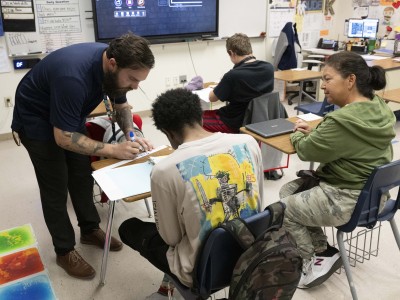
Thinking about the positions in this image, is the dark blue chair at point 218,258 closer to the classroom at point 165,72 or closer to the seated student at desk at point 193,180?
the seated student at desk at point 193,180

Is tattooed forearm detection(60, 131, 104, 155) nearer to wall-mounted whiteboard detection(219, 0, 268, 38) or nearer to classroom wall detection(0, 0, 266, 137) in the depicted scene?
classroom wall detection(0, 0, 266, 137)

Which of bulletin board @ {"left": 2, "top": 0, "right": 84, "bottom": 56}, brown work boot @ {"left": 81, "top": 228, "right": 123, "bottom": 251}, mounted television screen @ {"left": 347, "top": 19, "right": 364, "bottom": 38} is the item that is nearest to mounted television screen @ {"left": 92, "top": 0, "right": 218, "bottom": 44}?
bulletin board @ {"left": 2, "top": 0, "right": 84, "bottom": 56}

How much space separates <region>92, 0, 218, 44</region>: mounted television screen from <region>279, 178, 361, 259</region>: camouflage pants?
330 cm

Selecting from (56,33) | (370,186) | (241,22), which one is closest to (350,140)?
(370,186)

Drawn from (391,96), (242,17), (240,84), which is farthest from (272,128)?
(242,17)

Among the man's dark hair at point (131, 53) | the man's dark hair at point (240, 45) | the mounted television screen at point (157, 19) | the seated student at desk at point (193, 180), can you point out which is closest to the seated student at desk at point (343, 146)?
the seated student at desk at point (193, 180)

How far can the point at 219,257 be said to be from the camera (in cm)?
127

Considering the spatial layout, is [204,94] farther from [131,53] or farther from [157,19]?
[157,19]

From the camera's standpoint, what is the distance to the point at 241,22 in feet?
17.4

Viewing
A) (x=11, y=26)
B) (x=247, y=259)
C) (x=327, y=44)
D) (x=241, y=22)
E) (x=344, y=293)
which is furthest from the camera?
(x=327, y=44)

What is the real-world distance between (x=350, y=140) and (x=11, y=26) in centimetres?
368

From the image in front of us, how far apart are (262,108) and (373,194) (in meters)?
1.21

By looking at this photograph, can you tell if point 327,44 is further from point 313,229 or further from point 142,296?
point 142,296

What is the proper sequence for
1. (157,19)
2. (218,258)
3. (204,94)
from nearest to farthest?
(218,258)
(204,94)
(157,19)
